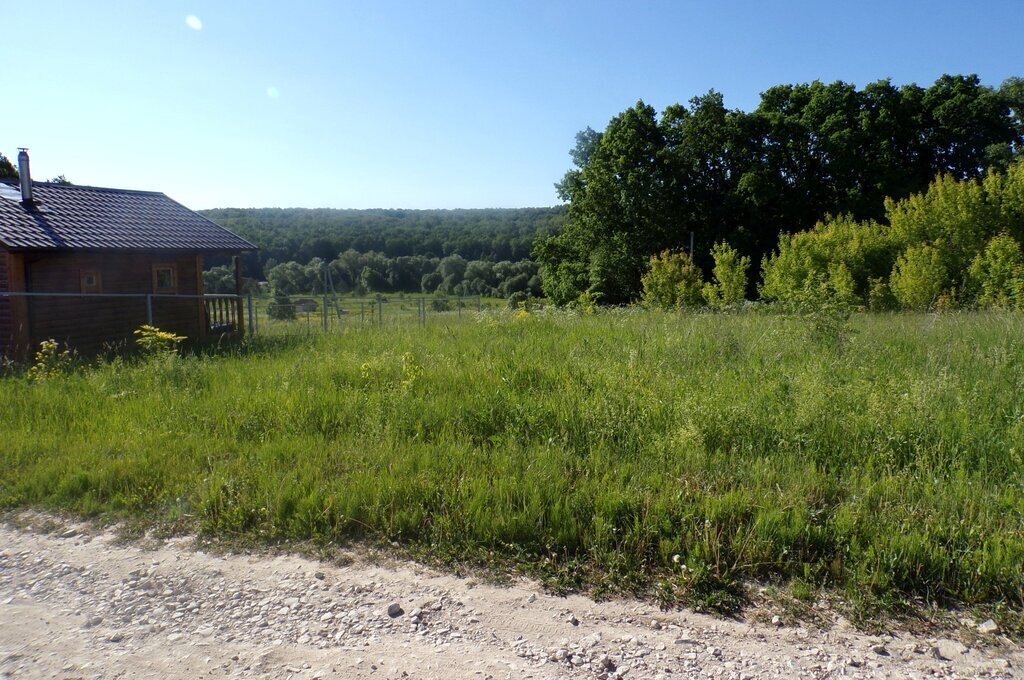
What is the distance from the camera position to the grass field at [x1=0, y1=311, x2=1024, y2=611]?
396 centimetres

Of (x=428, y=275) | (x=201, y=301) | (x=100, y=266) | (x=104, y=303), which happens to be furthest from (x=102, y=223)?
(x=428, y=275)

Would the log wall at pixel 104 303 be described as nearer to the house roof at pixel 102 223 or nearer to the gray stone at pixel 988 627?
the house roof at pixel 102 223

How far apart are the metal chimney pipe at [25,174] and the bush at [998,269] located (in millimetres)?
26346

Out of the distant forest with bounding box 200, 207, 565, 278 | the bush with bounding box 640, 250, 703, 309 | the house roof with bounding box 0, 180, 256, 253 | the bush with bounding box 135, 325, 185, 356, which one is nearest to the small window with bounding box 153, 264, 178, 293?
the house roof with bounding box 0, 180, 256, 253

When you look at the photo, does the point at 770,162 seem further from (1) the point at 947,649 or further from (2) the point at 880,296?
(1) the point at 947,649

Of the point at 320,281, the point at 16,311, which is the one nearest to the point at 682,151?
the point at 320,281

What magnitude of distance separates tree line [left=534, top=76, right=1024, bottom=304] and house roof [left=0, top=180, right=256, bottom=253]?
23158 mm

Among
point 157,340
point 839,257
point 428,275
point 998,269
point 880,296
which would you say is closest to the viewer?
point 157,340

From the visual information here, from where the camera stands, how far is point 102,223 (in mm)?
17281

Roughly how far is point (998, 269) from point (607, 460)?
22608 millimetres

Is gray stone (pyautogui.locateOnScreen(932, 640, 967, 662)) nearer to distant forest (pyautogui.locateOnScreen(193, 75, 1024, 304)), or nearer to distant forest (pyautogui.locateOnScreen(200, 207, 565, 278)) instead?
distant forest (pyautogui.locateOnScreen(193, 75, 1024, 304))

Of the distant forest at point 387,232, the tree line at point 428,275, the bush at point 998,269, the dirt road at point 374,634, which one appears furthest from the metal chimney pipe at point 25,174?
the tree line at point 428,275

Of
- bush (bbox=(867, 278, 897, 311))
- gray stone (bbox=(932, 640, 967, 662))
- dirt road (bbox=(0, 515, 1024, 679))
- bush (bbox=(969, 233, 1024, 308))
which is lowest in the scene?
dirt road (bbox=(0, 515, 1024, 679))

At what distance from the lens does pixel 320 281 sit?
175 ft
